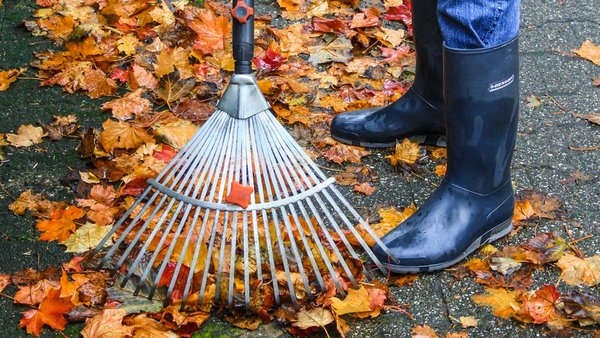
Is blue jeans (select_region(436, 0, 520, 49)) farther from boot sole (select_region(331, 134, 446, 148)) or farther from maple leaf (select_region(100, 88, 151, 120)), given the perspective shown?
maple leaf (select_region(100, 88, 151, 120))

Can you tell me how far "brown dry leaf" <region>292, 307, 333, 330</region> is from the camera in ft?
6.72

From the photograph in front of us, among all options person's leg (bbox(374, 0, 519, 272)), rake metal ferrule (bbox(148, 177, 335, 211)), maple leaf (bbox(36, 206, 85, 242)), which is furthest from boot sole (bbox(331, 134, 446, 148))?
maple leaf (bbox(36, 206, 85, 242))

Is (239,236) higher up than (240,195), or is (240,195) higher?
(240,195)

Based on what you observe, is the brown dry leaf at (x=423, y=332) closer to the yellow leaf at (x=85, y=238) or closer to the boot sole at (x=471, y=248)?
the boot sole at (x=471, y=248)

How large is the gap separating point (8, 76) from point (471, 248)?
6.48 ft

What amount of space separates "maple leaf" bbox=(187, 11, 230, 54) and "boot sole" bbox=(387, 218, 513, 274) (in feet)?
4.92

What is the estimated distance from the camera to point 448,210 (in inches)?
89.4

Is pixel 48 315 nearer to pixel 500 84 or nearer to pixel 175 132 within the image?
pixel 175 132

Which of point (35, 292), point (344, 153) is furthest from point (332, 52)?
point (35, 292)

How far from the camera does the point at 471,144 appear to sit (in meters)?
2.21

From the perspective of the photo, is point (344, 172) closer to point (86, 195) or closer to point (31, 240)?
point (86, 195)

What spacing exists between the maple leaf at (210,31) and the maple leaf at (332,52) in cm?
38

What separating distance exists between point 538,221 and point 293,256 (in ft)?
2.67

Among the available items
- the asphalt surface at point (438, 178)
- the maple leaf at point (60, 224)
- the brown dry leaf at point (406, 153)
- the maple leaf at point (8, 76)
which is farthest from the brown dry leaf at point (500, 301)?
the maple leaf at point (8, 76)
